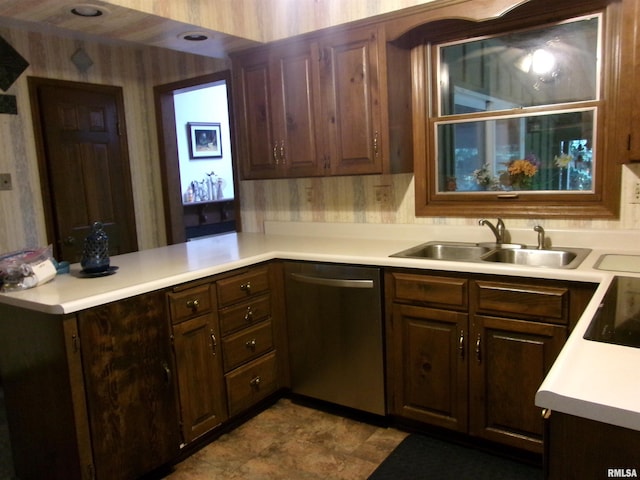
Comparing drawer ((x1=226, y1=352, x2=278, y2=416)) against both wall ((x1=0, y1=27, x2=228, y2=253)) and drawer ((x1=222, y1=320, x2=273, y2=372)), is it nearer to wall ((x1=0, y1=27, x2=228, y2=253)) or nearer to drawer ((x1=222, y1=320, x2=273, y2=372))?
drawer ((x1=222, y1=320, x2=273, y2=372))

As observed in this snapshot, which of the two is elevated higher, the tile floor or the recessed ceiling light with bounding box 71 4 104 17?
the recessed ceiling light with bounding box 71 4 104 17

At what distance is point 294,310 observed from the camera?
2736mm

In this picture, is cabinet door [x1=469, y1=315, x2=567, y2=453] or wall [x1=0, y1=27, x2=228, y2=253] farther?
wall [x1=0, y1=27, x2=228, y2=253]

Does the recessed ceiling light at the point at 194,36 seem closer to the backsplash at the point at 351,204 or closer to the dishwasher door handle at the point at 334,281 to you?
the backsplash at the point at 351,204

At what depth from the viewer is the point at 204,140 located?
606cm

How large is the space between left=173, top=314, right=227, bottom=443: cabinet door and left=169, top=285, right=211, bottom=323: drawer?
1.3 inches

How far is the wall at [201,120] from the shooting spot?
5.81 metres

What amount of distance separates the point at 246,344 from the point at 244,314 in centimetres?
16

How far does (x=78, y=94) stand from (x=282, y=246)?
6.86 feet

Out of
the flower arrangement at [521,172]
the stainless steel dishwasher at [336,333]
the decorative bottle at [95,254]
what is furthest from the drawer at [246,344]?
the flower arrangement at [521,172]

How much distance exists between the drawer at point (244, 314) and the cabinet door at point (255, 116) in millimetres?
866

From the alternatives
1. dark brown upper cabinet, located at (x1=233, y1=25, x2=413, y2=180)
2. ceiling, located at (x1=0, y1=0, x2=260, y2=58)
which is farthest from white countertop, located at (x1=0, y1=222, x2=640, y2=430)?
ceiling, located at (x1=0, y1=0, x2=260, y2=58)

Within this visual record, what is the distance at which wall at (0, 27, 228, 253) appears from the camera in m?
3.32

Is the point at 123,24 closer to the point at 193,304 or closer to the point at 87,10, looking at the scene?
the point at 87,10
